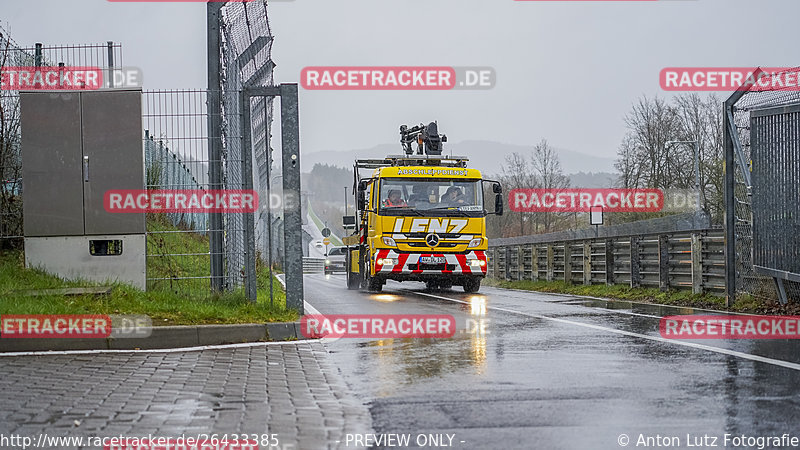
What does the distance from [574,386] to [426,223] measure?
14397 millimetres

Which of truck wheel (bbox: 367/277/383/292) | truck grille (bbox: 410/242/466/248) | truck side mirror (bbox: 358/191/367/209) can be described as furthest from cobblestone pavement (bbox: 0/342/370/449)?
truck side mirror (bbox: 358/191/367/209)

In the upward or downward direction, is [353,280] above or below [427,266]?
below

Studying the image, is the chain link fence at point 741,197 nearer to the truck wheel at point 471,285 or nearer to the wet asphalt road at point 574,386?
the wet asphalt road at point 574,386

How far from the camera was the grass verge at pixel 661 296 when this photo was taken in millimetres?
13172

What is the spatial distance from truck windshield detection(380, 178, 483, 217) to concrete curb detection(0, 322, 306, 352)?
10.4 meters

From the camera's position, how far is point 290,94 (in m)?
11.6

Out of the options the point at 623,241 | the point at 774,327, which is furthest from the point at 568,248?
the point at 774,327

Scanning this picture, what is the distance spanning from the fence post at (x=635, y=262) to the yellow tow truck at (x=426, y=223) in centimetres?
331

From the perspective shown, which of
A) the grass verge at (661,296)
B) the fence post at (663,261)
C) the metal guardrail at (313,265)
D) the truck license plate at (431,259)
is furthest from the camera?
the metal guardrail at (313,265)

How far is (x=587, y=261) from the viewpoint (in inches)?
864

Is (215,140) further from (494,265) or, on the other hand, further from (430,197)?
(494,265)

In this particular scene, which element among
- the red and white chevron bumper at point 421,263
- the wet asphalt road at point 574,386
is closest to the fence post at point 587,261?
the red and white chevron bumper at point 421,263

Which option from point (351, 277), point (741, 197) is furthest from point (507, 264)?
point (741, 197)

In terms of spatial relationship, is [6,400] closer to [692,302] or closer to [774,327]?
[774,327]
